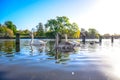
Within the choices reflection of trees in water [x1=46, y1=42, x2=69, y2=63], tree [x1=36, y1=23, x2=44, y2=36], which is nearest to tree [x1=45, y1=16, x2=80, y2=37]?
tree [x1=36, y1=23, x2=44, y2=36]

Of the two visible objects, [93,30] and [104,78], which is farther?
[93,30]

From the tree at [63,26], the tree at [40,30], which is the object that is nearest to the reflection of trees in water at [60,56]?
the tree at [63,26]

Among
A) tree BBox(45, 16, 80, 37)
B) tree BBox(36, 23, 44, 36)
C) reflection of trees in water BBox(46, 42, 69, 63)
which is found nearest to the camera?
reflection of trees in water BBox(46, 42, 69, 63)

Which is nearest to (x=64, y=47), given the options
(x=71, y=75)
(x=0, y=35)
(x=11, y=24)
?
(x=71, y=75)

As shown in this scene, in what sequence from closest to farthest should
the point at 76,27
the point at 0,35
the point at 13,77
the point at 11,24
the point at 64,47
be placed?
the point at 13,77
the point at 64,47
the point at 76,27
the point at 0,35
the point at 11,24

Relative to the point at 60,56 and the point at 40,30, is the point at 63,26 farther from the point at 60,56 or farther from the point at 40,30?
the point at 60,56

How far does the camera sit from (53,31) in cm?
10469

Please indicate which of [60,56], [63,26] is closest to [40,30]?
[63,26]

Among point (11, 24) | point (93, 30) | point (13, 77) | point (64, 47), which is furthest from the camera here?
point (93, 30)

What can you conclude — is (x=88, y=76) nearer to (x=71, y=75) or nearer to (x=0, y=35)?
(x=71, y=75)

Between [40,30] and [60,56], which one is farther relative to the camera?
[40,30]

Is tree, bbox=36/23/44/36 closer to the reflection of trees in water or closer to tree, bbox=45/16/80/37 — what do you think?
tree, bbox=45/16/80/37

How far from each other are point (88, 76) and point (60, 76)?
5.57ft

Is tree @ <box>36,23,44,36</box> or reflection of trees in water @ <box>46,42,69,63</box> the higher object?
tree @ <box>36,23,44,36</box>
